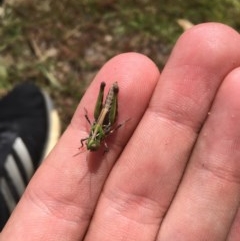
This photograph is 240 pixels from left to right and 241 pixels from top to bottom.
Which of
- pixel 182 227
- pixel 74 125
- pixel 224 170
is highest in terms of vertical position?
pixel 74 125

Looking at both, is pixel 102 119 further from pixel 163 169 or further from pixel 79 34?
pixel 79 34

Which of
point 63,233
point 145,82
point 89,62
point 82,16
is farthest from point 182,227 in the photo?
point 82,16

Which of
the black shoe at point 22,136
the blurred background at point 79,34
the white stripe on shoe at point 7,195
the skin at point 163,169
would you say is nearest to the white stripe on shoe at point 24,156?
the black shoe at point 22,136

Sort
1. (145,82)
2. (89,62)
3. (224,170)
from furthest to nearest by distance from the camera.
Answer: (89,62)
(145,82)
(224,170)

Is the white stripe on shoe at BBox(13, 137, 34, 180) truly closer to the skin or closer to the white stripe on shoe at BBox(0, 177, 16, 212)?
the white stripe on shoe at BBox(0, 177, 16, 212)

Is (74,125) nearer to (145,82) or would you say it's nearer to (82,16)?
(145,82)
